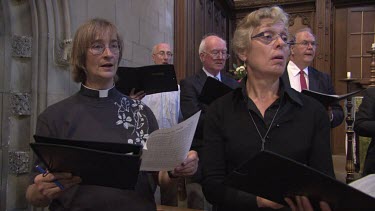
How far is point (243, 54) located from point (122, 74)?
1.09 meters

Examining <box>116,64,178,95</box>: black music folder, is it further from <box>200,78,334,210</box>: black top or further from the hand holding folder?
the hand holding folder

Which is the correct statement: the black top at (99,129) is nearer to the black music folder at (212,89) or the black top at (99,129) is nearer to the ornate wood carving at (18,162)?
the black music folder at (212,89)

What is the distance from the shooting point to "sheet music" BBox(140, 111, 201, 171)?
47.0 inches

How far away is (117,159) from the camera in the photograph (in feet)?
3.44

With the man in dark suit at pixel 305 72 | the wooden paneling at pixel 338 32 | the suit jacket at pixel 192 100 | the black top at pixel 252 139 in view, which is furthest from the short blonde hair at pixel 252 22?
the wooden paneling at pixel 338 32

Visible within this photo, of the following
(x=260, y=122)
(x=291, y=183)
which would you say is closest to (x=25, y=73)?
(x=260, y=122)

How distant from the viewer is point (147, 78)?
245 centimetres

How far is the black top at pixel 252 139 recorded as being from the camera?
131 centimetres

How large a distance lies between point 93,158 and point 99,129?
1.13ft

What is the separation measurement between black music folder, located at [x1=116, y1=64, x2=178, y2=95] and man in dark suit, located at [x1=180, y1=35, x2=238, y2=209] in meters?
0.22

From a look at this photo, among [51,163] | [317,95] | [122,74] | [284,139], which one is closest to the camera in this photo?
[51,163]

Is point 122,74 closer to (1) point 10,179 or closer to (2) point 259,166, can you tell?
(1) point 10,179

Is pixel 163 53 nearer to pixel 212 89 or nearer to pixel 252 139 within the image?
pixel 212 89

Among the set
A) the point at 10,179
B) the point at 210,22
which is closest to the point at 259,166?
the point at 10,179
